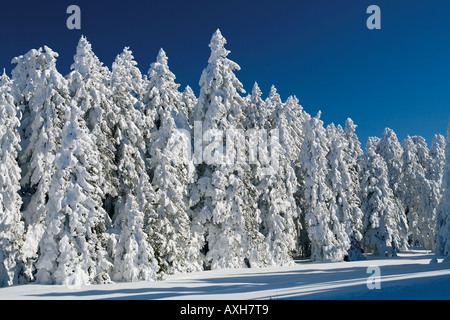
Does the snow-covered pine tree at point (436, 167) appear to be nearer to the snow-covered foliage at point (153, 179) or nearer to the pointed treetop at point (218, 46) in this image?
the snow-covered foliage at point (153, 179)

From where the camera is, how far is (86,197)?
21266mm

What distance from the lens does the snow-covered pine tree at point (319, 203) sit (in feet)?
130

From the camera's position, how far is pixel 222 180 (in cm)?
3102

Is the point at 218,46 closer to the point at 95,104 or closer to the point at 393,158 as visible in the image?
the point at 95,104

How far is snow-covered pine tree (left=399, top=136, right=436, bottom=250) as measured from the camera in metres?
54.5

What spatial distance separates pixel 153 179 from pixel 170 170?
135 centimetres

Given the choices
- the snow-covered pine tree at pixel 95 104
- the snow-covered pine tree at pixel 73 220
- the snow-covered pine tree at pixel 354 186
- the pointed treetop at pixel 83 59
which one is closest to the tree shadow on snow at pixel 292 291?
the snow-covered pine tree at pixel 73 220

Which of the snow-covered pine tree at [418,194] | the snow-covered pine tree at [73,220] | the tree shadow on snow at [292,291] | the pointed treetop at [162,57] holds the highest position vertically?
the pointed treetop at [162,57]

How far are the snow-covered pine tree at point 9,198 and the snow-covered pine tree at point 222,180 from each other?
40.3 feet

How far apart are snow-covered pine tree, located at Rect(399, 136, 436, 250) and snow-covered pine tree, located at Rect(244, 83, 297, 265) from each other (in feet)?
85.2

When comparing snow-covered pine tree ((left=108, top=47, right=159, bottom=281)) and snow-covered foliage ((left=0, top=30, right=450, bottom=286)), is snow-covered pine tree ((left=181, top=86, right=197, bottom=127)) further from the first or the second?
snow-covered pine tree ((left=108, top=47, right=159, bottom=281))

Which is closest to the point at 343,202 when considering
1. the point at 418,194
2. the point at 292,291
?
the point at 418,194
